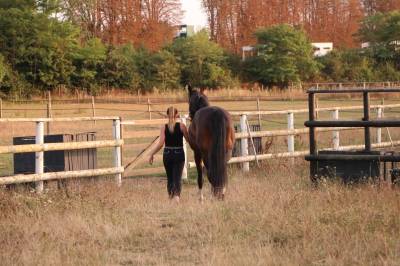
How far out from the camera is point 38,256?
22.3 ft

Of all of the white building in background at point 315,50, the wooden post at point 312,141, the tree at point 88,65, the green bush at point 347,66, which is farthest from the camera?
the white building in background at point 315,50

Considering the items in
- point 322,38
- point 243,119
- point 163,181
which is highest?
point 322,38

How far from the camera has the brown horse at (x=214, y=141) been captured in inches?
416

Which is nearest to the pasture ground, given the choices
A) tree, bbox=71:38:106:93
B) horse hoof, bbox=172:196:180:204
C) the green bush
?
horse hoof, bbox=172:196:180:204

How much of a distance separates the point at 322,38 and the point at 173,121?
3798 inches

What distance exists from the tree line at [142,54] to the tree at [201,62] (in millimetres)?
92

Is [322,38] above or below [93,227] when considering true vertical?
above

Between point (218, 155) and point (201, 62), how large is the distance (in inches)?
2386

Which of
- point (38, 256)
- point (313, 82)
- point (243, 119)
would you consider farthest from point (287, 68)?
point (38, 256)

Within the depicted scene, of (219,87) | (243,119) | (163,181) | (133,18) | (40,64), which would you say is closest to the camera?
(163,181)

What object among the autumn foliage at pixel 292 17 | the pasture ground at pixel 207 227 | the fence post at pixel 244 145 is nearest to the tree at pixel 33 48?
the autumn foliage at pixel 292 17

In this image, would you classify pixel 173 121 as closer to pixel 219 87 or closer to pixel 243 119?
pixel 243 119

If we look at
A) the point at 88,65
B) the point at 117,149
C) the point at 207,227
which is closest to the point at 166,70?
the point at 88,65

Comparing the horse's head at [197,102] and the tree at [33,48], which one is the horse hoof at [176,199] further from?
the tree at [33,48]
